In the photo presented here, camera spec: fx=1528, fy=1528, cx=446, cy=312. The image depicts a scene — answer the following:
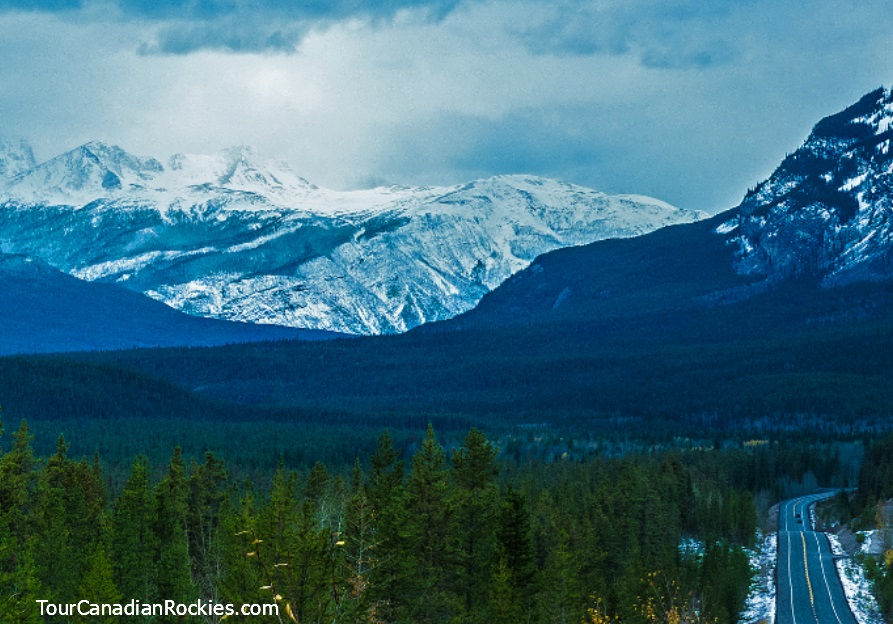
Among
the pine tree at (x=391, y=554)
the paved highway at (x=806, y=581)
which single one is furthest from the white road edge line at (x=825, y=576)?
the pine tree at (x=391, y=554)

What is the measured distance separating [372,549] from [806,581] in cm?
6535

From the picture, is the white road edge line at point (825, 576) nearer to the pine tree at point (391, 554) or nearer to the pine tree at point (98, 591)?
the pine tree at point (391, 554)

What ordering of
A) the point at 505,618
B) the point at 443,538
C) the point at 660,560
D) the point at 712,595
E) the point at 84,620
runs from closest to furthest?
the point at 84,620, the point at 505,618, the point at 443,538, the point at 712,595, the point at 660,560

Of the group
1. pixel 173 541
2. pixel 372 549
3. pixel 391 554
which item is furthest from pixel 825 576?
pixel 372 549

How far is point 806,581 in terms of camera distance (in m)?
123

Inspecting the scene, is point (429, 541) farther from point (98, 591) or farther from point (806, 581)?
point (806, 581)

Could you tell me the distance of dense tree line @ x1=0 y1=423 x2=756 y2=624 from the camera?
189 ft

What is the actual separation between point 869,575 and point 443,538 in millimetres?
60057

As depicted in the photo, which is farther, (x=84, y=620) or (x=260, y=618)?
(x=84, y=620)

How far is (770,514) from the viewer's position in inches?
7190

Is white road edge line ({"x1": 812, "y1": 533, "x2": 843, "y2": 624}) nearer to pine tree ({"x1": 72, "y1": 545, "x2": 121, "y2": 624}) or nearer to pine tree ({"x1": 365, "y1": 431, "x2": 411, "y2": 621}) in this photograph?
pine tree ({"x1": 365, "y1": 431, "x2": 411, "y2": 621})

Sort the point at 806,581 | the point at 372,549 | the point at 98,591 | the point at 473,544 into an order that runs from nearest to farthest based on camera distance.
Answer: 1. the point at 98,591
2. the point at 372,549
3. the point at 473,544
4. the point at 806,581

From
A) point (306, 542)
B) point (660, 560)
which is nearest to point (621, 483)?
point (660, 560)

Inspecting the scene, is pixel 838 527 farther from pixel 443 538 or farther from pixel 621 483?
pixel 443 538
